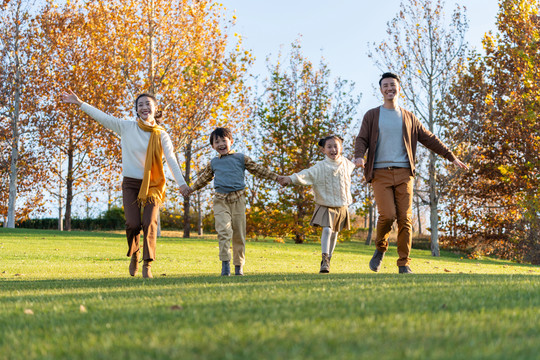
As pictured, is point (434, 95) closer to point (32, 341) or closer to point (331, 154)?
point (331, 154)

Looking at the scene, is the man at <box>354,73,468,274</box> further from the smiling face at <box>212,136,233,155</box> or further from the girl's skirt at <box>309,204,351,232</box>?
the smiling face at <box>212,136,233,155</box>

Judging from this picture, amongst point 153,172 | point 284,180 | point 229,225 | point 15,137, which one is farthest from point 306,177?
point 15,137

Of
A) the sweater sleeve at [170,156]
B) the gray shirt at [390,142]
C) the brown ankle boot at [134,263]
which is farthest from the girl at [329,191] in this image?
the brown ankle boot at [134,263]

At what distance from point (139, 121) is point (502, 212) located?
76.8 feet

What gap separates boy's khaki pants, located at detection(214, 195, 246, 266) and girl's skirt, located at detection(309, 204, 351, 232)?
112 cm

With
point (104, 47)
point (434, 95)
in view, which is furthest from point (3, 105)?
point (434, 95)

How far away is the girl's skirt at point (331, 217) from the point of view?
7741 mm

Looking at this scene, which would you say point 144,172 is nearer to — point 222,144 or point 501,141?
point 222,144

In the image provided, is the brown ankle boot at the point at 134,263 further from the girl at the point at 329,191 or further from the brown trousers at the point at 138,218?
the girl at the point at 329,191

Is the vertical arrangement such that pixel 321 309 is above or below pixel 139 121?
below

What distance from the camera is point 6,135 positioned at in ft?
89.5

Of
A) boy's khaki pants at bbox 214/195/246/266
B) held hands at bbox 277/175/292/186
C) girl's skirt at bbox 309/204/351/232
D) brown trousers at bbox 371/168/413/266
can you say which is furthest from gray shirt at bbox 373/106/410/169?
boy's khaki pants at bbox 214/195/246/266

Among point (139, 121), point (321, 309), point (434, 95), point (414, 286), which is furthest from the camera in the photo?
point (434, 95)

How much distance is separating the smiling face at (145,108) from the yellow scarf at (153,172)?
3.8 inches
